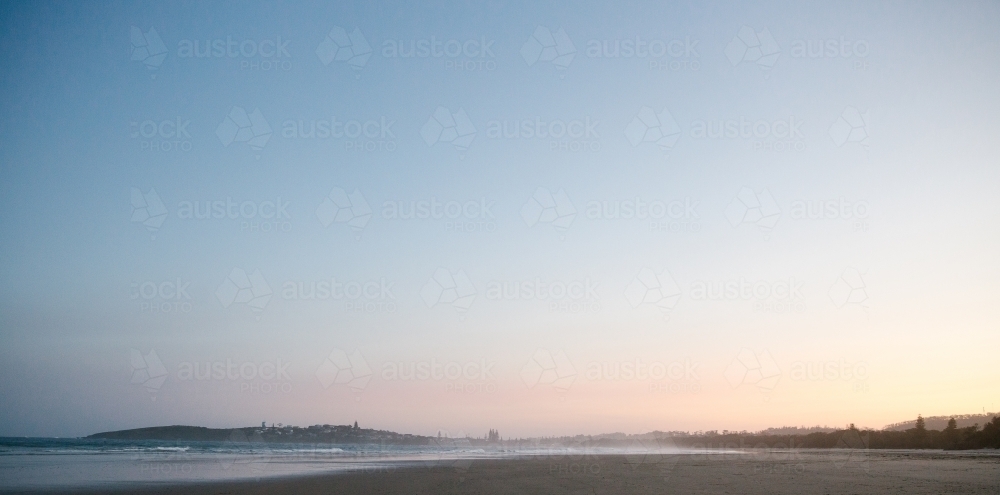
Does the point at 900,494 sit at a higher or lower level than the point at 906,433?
higher

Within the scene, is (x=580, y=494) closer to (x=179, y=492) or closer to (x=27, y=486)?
(x=179, y=492)

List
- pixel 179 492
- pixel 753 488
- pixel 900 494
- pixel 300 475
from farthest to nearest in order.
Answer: pixel 300 475, pixel 753 488, pixel 179 492, pixel 900 494

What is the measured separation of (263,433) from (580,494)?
403 ft

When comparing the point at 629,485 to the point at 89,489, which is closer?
the point at 89,489

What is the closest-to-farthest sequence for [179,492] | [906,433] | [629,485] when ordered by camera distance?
[179,492], [629,485], [906,433]

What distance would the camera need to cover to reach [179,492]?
58.6 ft

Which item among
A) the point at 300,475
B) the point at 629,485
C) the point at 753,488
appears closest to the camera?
the point at 753,488

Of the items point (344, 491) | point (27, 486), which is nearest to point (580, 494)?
point (344, 491)

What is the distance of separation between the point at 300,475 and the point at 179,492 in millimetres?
Result: 8184

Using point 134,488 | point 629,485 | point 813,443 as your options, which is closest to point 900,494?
point 629,485

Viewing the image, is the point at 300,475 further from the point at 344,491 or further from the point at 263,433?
the point at 263,433

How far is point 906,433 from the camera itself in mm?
63312

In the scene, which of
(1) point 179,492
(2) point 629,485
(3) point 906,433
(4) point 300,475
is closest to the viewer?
(1) point 179,492

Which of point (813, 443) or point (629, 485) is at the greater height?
point (629, 485)
